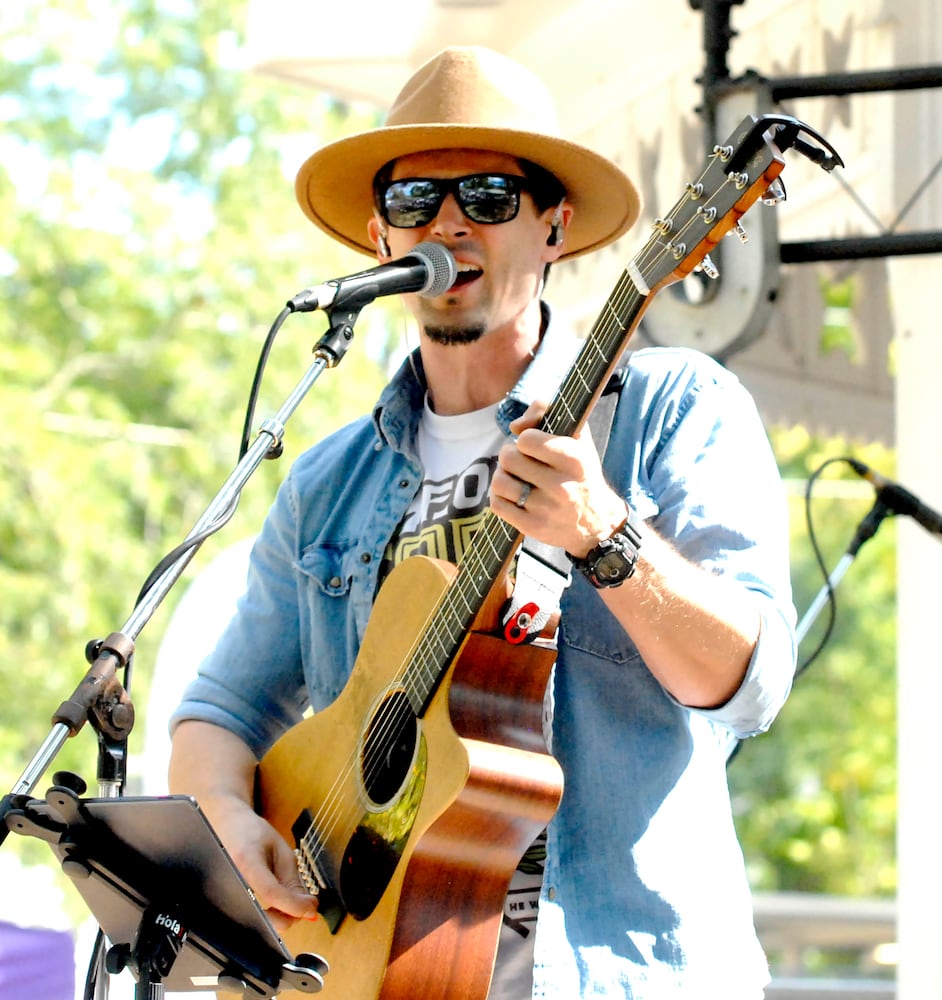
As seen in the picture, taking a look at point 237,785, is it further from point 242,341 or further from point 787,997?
point 242,341

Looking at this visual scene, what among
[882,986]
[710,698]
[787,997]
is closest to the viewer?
[710,698]

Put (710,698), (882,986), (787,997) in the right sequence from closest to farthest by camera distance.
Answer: (710,698) < (787,997) < (882,986)

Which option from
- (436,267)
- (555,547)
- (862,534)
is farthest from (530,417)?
(862,534)

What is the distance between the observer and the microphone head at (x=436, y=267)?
2383mm

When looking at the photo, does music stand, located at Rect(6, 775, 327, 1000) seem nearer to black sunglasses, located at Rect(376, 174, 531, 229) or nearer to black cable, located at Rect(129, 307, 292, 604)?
black cable, located at Rect(129, 307, 292, 604)

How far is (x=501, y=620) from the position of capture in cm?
228

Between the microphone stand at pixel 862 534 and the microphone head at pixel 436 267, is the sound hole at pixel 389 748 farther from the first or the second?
the microphone stand at pixel 862 534

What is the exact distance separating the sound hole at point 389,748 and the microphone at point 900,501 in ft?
5.16

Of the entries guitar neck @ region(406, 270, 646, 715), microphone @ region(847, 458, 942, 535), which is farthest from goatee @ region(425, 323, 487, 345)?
microphone @ region(847, 458, 942, 535)

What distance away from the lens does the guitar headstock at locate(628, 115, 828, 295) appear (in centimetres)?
192

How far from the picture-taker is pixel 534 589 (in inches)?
88.4

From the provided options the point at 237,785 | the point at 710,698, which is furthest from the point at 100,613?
the point at 710,698

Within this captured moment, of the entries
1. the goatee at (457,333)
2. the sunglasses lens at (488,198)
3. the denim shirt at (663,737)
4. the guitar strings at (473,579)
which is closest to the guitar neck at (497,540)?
the guitar strings at (473,579)

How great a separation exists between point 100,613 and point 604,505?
10.8m
